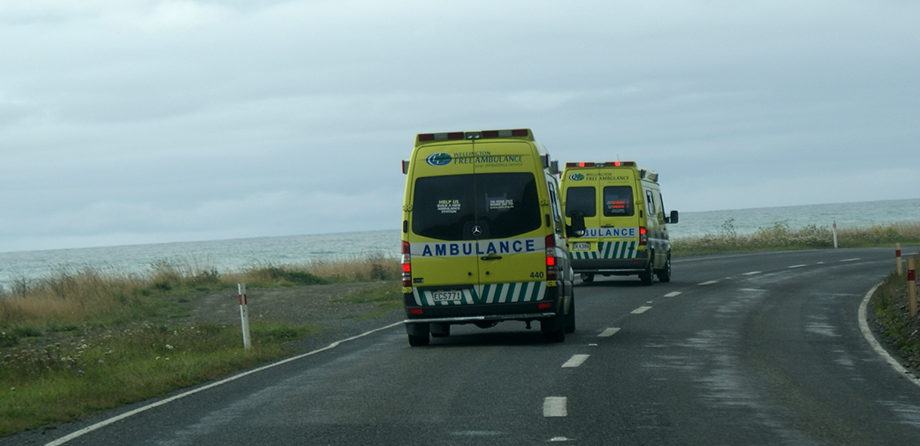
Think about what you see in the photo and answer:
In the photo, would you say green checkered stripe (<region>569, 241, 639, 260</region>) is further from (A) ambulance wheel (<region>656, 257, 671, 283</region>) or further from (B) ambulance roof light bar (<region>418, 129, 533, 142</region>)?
(B) ambulance roof light bar (<region>418, 129, 533, 142</region>)

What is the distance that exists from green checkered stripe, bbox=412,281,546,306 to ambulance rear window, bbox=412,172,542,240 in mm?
676

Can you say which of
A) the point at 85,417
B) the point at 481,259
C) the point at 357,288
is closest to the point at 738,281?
the point at 357,288

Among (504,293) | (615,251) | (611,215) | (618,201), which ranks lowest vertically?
(504,293)

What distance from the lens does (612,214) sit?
24344 millimetres

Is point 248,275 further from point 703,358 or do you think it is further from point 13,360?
point 703,358

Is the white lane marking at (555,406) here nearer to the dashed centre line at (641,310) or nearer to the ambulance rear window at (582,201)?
the dashed centre line at (641,310)

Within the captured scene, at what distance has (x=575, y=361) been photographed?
11555 mm

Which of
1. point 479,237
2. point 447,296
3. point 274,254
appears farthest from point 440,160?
point 274,254

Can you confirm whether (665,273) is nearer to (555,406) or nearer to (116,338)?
(116,338)

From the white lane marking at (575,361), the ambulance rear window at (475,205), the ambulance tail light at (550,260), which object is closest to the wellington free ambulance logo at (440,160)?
the ambulance rear window at (475,205)

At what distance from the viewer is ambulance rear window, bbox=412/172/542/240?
13.3 metres

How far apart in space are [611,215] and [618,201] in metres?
0.38

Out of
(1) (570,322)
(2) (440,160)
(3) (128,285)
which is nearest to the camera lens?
(2) (440,160)

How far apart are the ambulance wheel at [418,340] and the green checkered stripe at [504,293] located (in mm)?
1004
